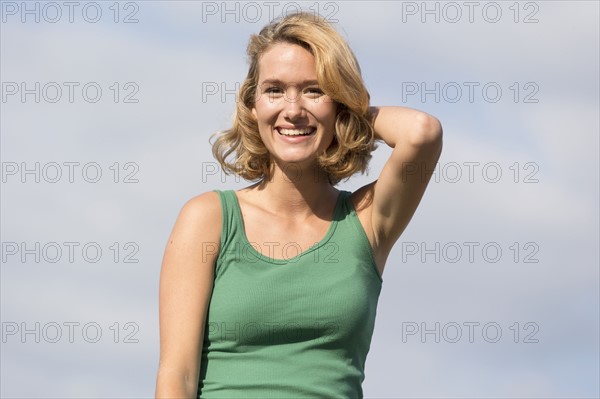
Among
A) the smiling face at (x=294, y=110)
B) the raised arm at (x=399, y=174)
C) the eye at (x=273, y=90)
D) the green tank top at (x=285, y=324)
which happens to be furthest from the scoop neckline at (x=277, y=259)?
the eye at (x=273, y=90)

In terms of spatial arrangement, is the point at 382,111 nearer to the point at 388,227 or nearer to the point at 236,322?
the point at 388,227

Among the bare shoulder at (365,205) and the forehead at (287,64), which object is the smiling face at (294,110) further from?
the bare shoulder at (365,205)

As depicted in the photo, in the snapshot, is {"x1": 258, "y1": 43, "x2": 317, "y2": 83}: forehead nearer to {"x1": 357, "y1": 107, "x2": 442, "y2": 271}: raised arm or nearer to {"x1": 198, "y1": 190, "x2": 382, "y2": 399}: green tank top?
{"x1": 357, "y1": 107, "x2": 442, "y2": 271}: raised arm

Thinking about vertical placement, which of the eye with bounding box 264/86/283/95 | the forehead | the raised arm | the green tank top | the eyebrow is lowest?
the green tank top

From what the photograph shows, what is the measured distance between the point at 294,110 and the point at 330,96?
0.18m

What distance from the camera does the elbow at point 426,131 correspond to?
4.42m

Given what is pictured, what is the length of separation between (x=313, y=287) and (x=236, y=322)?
33cm

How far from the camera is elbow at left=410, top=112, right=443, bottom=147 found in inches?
174

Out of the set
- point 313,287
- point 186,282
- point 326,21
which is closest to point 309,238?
point 313,287

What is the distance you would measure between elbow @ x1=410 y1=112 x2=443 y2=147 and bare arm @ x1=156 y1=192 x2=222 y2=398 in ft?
2.73

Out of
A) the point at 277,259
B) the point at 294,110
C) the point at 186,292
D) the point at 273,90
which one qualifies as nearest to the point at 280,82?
the point at 273,90

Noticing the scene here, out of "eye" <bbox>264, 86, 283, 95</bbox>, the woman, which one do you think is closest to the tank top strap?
the woman

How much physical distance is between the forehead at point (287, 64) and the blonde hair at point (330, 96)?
0.09 feet

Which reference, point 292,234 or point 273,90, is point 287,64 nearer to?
point 273,90
